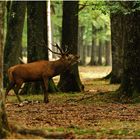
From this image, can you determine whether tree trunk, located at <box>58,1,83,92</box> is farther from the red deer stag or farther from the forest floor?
the red deer stag

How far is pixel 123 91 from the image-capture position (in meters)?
15.5

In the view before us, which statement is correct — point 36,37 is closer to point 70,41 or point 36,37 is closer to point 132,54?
point 70,41

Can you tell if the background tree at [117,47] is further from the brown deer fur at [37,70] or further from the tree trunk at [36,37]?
the brown deer fur at [37,70]

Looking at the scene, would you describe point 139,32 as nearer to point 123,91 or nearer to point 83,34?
point 123,91

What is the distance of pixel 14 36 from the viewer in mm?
24062

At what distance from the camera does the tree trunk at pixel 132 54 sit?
15.1 metres

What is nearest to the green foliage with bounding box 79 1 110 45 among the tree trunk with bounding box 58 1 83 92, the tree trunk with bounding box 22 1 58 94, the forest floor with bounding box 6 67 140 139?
the tree trunk with bounding box 58 1 83 92

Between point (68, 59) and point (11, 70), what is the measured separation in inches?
72.4

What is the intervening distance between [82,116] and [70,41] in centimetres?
855

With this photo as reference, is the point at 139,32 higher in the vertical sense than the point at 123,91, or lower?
higher

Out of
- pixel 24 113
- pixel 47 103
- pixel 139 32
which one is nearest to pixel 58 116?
pixel 24 113

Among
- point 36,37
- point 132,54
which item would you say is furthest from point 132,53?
point 36,37

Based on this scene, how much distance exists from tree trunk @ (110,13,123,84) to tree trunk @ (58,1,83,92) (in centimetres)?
372

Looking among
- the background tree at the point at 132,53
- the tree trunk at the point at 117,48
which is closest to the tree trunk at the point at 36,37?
the background tree at the point at 132,53
